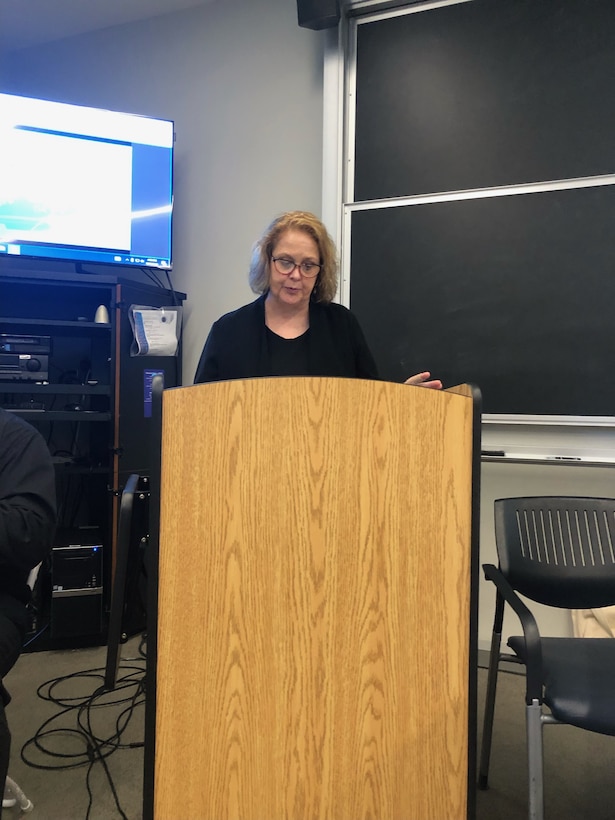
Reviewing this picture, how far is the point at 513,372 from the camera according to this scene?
7.31ft

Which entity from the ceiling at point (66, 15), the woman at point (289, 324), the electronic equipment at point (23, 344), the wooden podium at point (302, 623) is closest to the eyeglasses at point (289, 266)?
the woman at point (289, 324)

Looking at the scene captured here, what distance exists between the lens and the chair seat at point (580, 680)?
1117mm

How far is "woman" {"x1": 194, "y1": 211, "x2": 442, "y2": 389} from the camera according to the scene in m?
1.63

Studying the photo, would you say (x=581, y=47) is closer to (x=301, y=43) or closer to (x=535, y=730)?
(x=301, y=43)

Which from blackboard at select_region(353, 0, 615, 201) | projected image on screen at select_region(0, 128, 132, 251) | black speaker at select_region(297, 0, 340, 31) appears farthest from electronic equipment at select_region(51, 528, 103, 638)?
black speaker at select_region(297, 0, 340, 31)

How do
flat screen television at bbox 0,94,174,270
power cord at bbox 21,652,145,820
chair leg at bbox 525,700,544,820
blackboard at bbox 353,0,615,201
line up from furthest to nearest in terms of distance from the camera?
flat screen television at bbox 0,94,174,270
blackboard at bbox 353,0,615,201
power cord at bbox 21,652,145,820
chair leg at bbox 525,700,544,820

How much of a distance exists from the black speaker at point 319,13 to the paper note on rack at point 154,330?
1347mm

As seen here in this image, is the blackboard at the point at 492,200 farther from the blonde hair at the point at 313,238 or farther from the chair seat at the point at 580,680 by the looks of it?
the chair seat at the point at 580,680

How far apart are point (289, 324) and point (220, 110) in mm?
1770

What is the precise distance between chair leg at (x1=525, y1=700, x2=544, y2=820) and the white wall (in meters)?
2.26

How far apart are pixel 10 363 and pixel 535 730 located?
7.85ft

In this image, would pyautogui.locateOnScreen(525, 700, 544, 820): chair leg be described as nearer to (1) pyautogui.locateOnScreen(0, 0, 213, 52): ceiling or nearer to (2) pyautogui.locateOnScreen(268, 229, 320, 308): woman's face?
(2) pyautogui.locateOnScreen(268, 229, 320, 308): woman's face

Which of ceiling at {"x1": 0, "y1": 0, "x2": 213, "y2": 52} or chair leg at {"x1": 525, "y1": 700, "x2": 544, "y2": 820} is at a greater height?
ceiling at {"x1": 0, "y1": 0, "x2": 213, "y2": 52}

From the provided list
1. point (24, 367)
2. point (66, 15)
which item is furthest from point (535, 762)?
point (66, 15)
